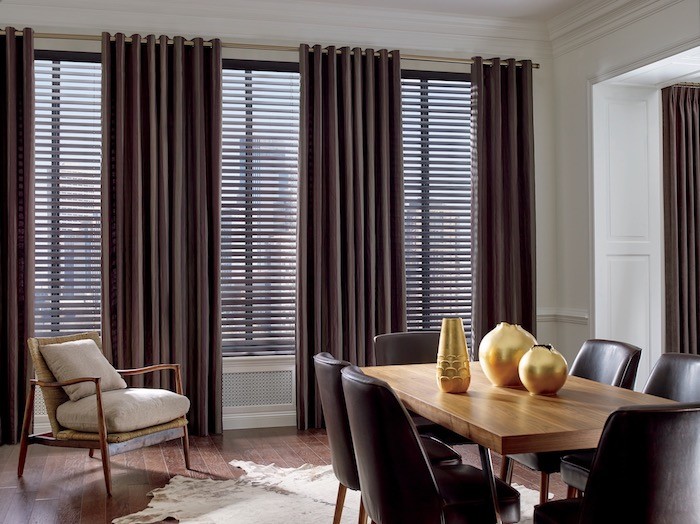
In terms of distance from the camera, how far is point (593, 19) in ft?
17.1

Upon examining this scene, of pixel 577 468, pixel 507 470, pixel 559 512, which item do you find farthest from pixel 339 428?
pixel 507 470

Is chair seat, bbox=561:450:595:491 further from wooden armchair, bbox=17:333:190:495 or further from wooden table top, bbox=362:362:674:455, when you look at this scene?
wooden armchair, bbox=17:333:190:495

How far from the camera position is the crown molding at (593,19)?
4.79 meters

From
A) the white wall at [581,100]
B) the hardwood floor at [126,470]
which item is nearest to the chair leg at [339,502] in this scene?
the hardwood floor at [126,470]

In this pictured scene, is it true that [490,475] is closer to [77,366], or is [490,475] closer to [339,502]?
[339,502]

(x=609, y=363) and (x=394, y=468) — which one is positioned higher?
(x=609, y=363)

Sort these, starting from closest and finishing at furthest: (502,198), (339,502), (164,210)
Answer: (339,502) → (164,210) → (502,198)

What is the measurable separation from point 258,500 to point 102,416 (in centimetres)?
89

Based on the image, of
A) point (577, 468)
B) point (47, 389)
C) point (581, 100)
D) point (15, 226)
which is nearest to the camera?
point (577, 468)

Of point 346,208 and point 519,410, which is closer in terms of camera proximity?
point 519,410

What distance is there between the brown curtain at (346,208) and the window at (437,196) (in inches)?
9.6

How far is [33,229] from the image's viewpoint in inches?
189

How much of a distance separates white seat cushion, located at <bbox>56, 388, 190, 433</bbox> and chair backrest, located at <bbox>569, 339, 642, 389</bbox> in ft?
7.01

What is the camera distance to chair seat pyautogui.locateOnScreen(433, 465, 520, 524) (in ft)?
7.50
